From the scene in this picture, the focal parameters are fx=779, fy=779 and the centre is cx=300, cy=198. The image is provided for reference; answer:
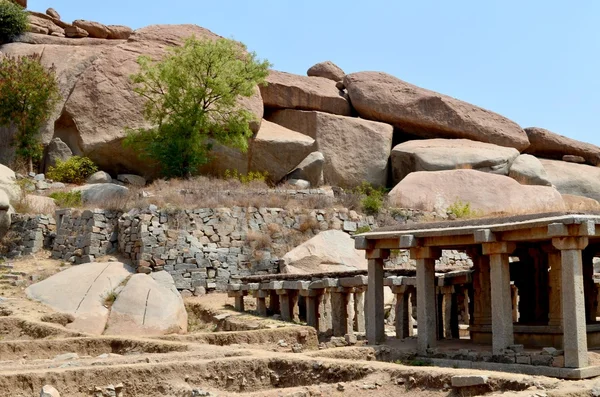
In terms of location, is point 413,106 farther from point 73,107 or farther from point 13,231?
point 13,231

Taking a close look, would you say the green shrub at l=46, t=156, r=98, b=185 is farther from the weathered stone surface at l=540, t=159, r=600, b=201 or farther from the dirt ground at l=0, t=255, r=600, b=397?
the weathered stone surface at l=540, t=159, r=600, b=201

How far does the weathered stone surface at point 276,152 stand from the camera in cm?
3023

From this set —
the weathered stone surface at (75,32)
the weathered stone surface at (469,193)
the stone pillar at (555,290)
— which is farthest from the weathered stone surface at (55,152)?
the stone pillar at (555,290)

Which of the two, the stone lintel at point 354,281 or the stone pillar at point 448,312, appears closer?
the stone lintel at point 354,281

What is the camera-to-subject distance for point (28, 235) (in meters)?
23.0

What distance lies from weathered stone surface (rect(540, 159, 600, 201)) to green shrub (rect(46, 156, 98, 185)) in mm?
18891

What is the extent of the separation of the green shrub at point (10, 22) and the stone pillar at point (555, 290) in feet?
86.8

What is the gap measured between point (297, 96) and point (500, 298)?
21.4m

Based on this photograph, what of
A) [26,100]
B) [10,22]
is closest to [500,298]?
[26,100]

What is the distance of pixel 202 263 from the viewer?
22141 mm

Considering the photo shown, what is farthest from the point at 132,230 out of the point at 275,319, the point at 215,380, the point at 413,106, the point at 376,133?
the point at 413,106

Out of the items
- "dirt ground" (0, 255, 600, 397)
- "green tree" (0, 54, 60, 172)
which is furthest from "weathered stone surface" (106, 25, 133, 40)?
"dirt ground" (0, 255, 600, 397)

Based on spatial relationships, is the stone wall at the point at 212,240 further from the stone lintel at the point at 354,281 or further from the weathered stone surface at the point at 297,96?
the weathered stone surface at the point at 297,96

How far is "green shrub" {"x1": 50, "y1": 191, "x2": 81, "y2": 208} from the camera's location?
2411 cm
